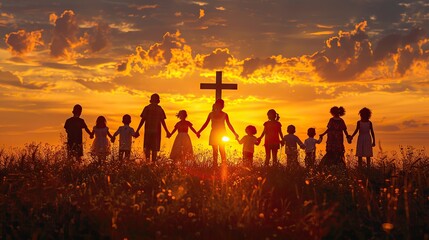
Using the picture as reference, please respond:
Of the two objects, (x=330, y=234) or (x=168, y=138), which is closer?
(x=330, y=234)

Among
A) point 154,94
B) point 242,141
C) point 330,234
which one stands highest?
point 154,94

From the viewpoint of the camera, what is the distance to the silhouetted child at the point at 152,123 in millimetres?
19484

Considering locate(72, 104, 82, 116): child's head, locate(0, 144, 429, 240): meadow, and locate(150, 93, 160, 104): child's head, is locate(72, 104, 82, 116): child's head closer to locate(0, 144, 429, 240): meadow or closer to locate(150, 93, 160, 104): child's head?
locate(150, 93, 160, 104): child's head

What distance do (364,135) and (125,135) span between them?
7.63 meters

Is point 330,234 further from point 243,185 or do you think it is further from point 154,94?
point 154,94

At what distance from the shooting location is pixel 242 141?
67.1ft

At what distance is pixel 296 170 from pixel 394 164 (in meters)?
2.63

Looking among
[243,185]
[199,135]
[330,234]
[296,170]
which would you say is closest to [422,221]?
[330,234]

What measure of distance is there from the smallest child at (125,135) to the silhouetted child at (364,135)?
7.06 meters

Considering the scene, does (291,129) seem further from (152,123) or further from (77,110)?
(77,110)

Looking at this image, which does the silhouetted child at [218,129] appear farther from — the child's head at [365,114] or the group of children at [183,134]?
the child's head at [365,114]

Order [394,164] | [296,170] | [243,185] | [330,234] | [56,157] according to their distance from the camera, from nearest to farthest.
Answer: [330,234], [243,185], [296,170], [394,164], [56,157]

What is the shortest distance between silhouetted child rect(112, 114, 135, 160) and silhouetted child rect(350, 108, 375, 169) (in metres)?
7.06

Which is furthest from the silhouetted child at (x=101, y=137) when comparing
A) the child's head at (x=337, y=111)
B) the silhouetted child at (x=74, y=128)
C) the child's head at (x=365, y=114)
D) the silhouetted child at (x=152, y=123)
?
the child's head at (x=365, y=114)
